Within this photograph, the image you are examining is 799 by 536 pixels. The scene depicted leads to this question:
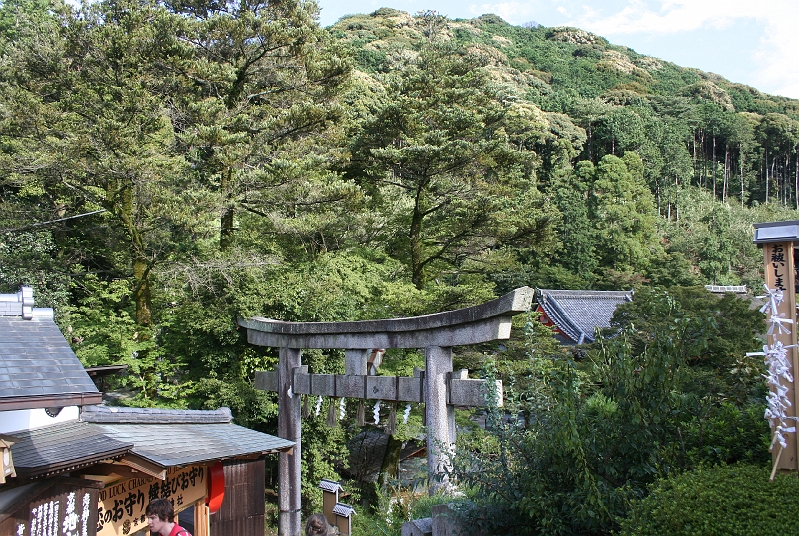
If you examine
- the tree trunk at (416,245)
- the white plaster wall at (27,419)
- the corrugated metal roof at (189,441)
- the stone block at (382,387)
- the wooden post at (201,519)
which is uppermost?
the tree trunk at (416,245)

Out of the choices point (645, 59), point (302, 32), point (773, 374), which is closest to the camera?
point (773, 374)

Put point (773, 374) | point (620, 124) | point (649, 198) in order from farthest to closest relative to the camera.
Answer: point (620, 124) < point (649, 198) < point (773, 374)

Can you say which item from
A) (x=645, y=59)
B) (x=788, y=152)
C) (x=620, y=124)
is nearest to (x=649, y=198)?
(x=620, y=124)

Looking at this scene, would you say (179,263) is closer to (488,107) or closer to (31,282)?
(31,282)

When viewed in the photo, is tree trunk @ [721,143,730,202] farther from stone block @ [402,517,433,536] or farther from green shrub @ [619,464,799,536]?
green shrub @ [619,464,799,536]

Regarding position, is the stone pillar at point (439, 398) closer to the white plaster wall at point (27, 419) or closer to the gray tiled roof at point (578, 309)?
the white plaster wall at point (27, 419)

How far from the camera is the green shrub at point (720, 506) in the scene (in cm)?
→ 348

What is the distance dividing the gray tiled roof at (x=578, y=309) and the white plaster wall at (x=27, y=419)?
64.6 feet

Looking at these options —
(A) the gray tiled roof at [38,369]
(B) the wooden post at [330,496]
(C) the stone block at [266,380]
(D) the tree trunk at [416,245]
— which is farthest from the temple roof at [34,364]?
(D) the tree trunk at [416,245]

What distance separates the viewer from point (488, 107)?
16.6m

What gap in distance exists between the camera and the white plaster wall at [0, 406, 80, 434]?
600 centimetres

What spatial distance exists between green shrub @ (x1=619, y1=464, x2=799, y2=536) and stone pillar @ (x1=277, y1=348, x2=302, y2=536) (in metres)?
7.66

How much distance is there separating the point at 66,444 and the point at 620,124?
172 feet

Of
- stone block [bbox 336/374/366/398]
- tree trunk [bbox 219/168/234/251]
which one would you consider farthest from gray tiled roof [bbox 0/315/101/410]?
tree trunk [bbox 219/168/234/251]
